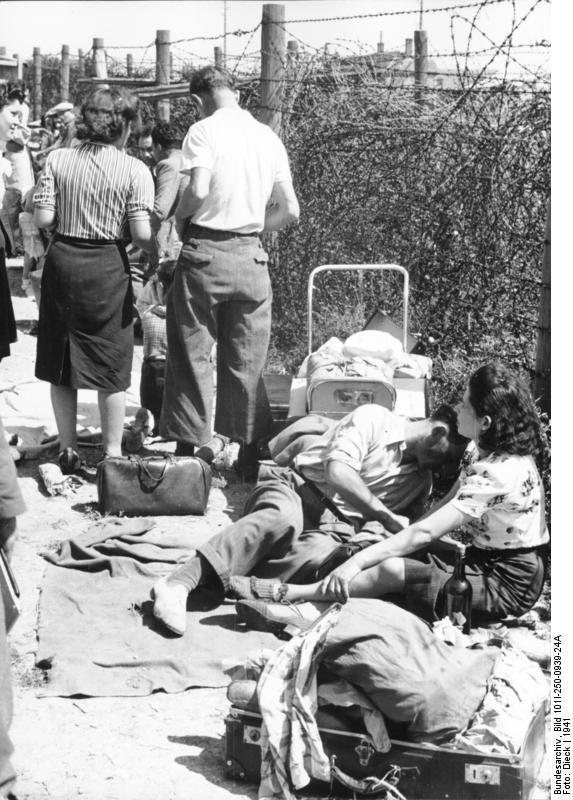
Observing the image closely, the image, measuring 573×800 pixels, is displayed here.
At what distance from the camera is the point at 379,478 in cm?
514

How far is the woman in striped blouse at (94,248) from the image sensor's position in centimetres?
600

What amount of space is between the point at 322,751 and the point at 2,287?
13.1 ft

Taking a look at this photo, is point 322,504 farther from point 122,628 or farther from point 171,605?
point 122,628

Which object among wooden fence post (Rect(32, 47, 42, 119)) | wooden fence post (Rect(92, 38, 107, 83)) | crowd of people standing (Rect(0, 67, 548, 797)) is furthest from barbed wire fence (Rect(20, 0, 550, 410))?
wooden fence post (Rect(32, 47, 42, 119))

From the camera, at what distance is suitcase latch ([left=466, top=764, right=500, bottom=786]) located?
3.27m

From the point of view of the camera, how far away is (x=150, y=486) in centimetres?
575

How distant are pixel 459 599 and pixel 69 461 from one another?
8.76 ft

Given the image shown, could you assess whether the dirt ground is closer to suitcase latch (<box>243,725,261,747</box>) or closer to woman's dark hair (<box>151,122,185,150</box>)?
suitcase latch (<box>243,725,261,747</box>)

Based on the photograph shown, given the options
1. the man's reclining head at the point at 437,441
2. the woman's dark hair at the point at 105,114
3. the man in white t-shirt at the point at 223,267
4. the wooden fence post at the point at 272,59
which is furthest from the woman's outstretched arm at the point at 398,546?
the wooden fence post at the point at 272,59

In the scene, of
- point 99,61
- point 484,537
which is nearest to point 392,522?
point 484,537

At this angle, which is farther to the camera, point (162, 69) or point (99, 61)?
point (99, 61)

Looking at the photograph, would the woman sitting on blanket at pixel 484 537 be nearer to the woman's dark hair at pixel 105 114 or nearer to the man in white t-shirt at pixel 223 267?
the man in white t-shirt at pixel 223 267

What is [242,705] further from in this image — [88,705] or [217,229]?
[217,229]

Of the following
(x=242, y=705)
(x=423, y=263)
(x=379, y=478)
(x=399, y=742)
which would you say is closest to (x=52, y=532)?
(x=379, y=478)
